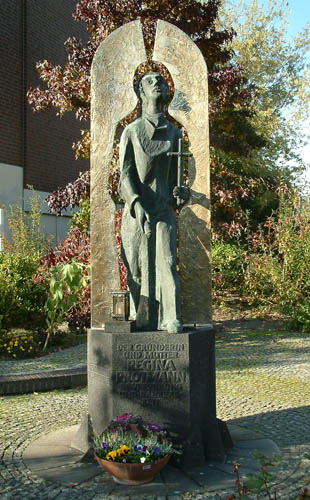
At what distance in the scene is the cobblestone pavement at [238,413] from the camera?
363 centimetres

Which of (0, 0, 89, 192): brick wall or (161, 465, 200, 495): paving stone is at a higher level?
(0, 0, 89, 192): brick wall

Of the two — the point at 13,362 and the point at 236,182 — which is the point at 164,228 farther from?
the point at 236,182

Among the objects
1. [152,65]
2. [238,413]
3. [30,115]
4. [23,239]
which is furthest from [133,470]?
[30,115]

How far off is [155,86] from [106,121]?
1.98 feet

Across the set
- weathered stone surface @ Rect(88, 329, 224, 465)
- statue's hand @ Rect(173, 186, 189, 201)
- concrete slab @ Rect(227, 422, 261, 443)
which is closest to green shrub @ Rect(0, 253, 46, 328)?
concrete slab @ Rect(227, 422, 261, 443)

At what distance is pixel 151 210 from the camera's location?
14.6 feet

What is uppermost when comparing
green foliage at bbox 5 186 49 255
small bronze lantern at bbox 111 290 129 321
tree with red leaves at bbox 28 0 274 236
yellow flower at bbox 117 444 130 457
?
tree with red leaves at bbox 28 0 274 236

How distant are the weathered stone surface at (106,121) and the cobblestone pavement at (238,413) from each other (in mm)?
1531

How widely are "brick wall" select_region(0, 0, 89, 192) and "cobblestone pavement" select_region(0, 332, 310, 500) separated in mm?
7641

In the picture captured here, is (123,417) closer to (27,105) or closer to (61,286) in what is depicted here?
(61,286)

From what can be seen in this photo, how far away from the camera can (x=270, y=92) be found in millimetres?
23797

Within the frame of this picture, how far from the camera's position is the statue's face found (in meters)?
4.43

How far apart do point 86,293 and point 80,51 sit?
15.7 feet

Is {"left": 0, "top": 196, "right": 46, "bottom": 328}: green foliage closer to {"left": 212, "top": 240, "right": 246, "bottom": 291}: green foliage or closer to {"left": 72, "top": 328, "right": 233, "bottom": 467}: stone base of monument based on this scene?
{"left": 72, "top": 328, "right": 233, "bottom": 467}: stone base of monument
